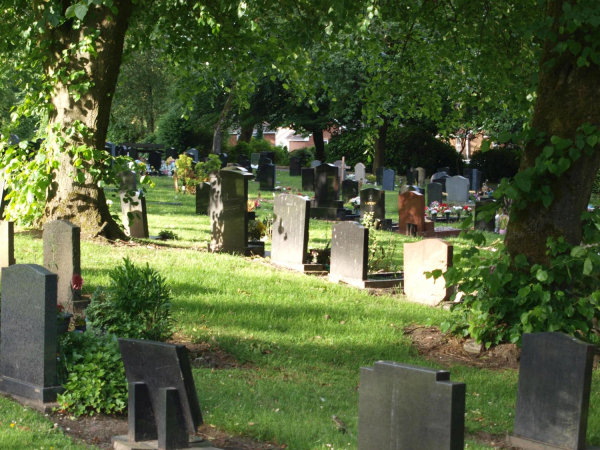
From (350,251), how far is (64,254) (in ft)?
15.7

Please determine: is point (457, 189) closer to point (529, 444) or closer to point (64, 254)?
point (64, 254)

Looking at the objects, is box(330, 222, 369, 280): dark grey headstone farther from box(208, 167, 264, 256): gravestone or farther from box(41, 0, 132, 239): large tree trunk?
box(41, 0, 132, 239): large tree trunk

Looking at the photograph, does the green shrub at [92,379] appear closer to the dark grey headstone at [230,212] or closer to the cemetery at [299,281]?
the cemetery at [299,281]

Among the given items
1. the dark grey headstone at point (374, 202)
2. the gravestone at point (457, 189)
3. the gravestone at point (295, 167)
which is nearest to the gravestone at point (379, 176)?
the gravestone at point (295, 167)

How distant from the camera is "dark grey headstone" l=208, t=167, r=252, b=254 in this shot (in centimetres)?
1364

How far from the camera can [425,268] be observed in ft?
34.9

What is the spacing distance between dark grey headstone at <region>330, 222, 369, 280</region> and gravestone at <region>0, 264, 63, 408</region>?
21.1 ft

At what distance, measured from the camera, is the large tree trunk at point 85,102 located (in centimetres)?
1252

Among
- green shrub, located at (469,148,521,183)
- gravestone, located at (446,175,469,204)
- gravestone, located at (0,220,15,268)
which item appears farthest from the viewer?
green shrub, located at (469,148,521,183)

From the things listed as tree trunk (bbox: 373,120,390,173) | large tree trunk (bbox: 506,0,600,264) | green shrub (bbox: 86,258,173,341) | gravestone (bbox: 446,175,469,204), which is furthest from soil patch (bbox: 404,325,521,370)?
tree trunk (bbox: 373,120,390,173)

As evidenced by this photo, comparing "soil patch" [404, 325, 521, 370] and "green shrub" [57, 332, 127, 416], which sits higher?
"green shrub" [57, 332, 127, 416]

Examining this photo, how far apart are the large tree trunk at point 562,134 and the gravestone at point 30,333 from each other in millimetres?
4499

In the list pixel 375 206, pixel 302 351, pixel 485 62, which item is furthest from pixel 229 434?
pixel 375 206

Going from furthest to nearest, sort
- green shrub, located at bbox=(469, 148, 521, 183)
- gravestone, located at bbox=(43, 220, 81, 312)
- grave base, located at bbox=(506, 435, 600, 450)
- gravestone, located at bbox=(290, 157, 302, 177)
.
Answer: green shrub, located at bbox=(469, 148, 521, 183)
gravestone, located at bbox=(290, 157, 302, 177)
gravestone, located at bbox=(43, 220, 81, 312)
grave base, located at bbox=(506, 435, 600, 450)
